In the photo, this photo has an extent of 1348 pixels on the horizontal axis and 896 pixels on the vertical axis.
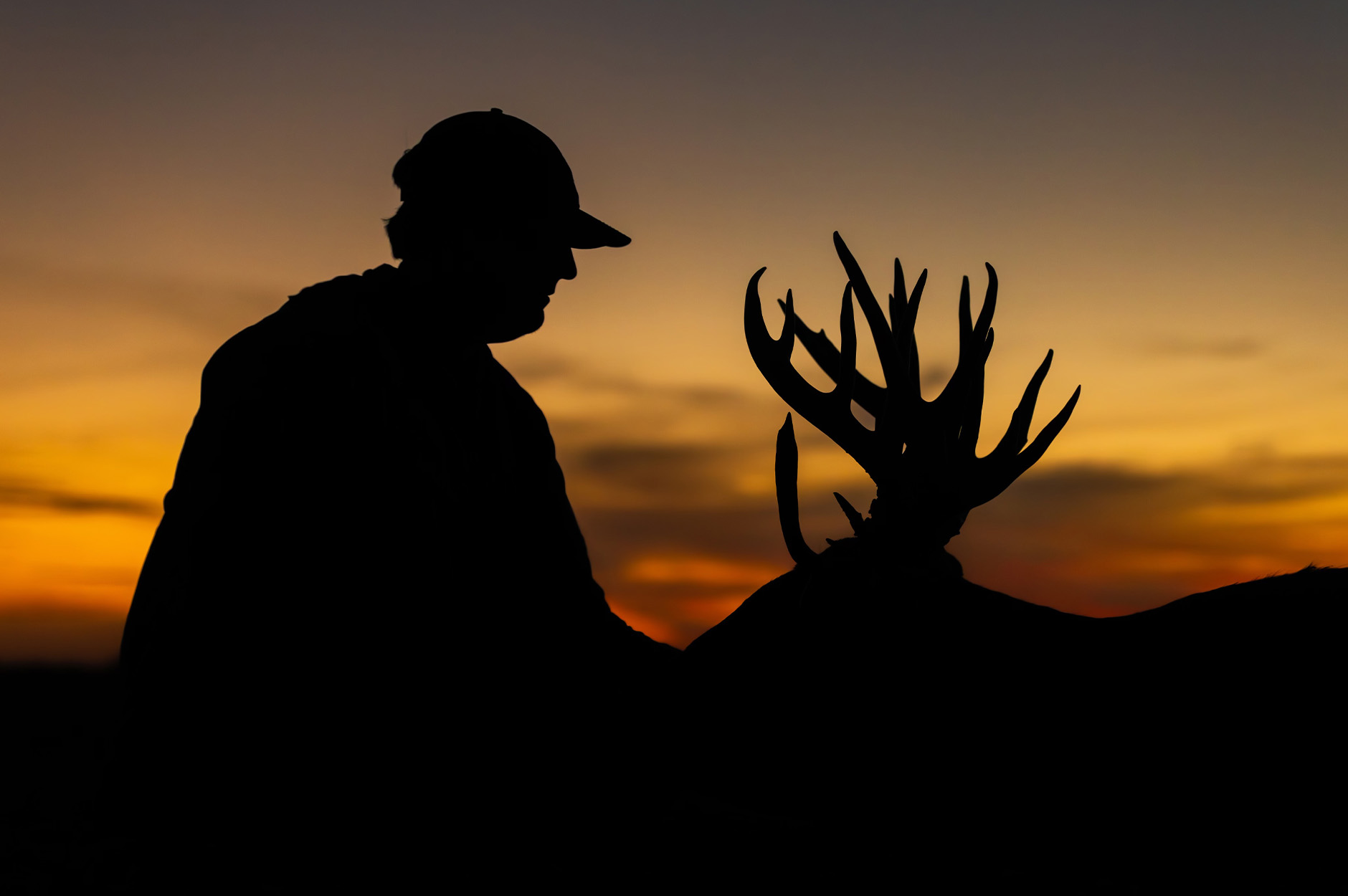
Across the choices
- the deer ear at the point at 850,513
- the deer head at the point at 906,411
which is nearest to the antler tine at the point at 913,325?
the deer head at the point at 906,411

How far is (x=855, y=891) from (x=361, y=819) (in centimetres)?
121

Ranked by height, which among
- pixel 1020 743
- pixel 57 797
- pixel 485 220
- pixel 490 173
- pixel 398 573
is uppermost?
pixel 490 173

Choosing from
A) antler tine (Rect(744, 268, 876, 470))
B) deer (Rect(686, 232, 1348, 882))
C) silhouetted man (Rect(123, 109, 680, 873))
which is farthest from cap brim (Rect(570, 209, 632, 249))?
antler tine (Rect(744, 268, 876, 470))

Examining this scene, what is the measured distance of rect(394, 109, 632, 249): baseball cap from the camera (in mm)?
2549

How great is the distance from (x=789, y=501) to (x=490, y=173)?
1.50 metres

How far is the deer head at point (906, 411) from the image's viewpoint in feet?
12.7

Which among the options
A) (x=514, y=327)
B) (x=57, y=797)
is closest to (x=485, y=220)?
(x=514, y=327)

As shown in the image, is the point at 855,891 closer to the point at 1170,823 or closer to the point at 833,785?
the point at 833,785

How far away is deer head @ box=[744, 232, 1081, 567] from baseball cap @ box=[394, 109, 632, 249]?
1582mm

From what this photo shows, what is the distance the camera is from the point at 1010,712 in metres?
2.96

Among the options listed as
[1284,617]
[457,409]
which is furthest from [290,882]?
[1284,617]

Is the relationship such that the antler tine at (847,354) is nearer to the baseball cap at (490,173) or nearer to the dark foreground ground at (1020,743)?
the dark foreground ground at (1020,743)

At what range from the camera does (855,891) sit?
8.21 ft

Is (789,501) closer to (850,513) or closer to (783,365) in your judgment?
(850,513)
